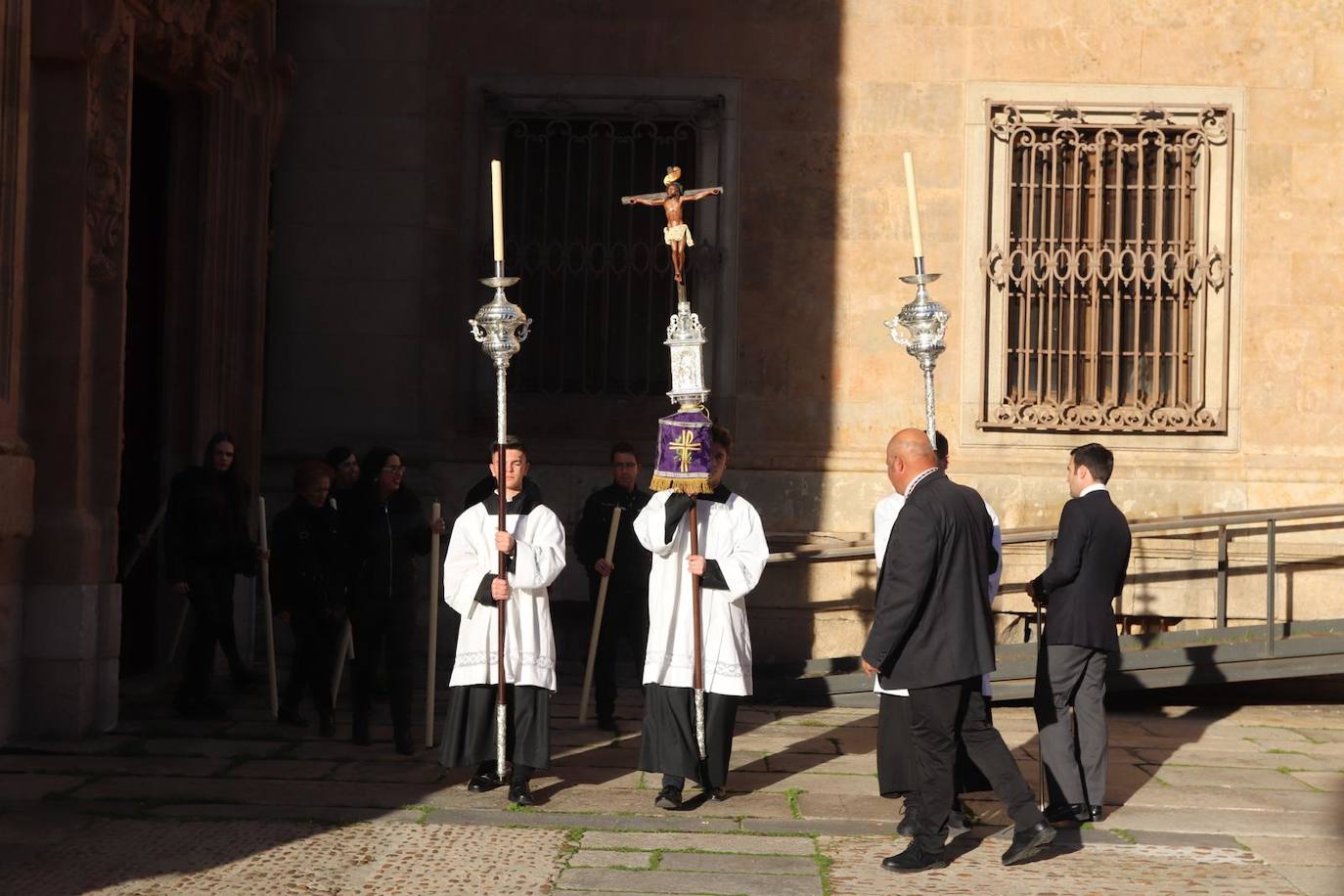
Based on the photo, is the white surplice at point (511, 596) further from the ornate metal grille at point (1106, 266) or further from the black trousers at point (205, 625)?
the ornate metal grille at point (1106, 266)

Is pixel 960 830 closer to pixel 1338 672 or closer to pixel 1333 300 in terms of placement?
pixel 1338 672

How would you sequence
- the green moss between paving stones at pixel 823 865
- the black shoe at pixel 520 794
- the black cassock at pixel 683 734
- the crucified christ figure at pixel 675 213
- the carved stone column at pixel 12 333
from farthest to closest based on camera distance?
the carved stone column at pixel 12 333 → the crucified christ figure at pixel 675 213 → the black cassock at pixel 683 734 → the black shoe at pixel 520 794 → the green moss between paving stones at pixel 823 865

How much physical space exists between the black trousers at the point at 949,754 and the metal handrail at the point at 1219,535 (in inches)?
174

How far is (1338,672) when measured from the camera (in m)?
11.1

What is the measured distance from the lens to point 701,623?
26.9 ft

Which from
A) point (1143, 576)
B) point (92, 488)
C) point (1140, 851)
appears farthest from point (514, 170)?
point (1140, 851)

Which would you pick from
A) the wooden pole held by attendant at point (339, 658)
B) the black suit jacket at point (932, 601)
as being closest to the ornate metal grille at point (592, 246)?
the wooden pole held by attendant at point (339, 658)

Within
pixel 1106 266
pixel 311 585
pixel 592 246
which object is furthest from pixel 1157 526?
pixel 311 585

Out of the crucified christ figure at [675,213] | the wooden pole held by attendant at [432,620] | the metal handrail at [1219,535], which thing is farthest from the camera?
the metal handrail at [1219,535]

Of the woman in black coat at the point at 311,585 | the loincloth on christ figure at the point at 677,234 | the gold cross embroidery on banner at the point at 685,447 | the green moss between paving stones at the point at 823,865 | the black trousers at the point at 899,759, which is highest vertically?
the loincloth on christ figure at the point at 677,234

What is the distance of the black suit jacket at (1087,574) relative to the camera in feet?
25.6

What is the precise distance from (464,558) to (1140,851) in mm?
3362

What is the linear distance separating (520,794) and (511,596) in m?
0.98

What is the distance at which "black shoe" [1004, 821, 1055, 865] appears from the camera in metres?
6.78
